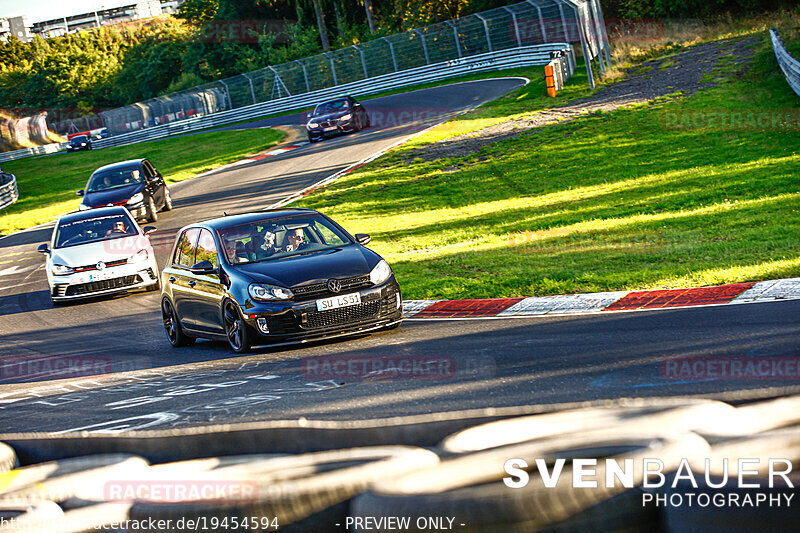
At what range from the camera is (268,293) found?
960cm

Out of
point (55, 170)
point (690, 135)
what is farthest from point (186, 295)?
point (55, 170)

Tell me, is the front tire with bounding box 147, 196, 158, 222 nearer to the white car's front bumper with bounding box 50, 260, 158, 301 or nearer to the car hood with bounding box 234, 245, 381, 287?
the white car's front bumper with bounding box 50, 260, 158, 301

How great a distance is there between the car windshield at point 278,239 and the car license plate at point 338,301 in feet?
3.93

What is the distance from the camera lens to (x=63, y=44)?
109062mm

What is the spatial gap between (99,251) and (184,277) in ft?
19.9

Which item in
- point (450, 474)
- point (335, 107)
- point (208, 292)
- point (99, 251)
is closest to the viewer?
point (450, 474)

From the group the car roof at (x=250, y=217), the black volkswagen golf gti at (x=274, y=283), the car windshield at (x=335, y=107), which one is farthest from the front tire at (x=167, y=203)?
the car roof at (x=250, y=217)

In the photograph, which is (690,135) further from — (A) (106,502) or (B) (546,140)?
(A) (106,502)

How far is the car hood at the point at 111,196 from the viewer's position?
24.0m

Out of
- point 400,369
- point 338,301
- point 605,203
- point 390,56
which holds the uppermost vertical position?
point 390,56

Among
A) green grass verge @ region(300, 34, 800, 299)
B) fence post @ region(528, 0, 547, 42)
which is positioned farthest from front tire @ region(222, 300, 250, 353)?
fence post @ region(528, 0, 547, 42)

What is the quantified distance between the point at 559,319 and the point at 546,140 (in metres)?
17.6

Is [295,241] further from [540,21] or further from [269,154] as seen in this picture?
[540,21]

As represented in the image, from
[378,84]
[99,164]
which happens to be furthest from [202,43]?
[99,164]
